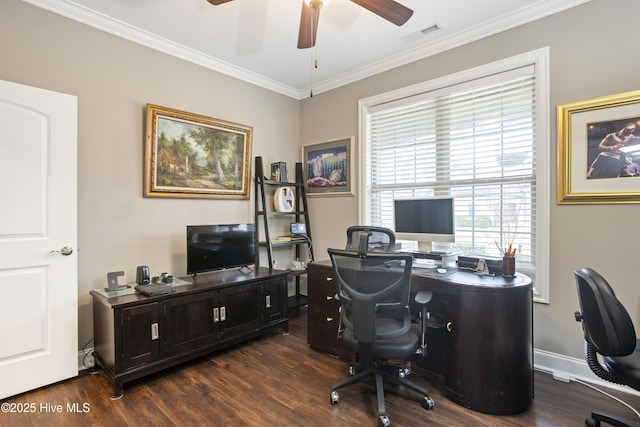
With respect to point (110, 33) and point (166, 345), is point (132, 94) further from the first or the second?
point (166, 345)

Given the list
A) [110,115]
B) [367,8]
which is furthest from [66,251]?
[367,8]

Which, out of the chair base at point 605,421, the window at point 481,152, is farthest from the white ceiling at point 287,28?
the chair base at point 605,421

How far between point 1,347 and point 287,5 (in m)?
3.16

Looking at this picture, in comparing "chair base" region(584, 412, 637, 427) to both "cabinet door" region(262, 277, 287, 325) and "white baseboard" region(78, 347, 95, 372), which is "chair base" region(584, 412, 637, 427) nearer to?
"cabinet door" region(262, 277, 287, 325)

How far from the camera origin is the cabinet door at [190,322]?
248cm

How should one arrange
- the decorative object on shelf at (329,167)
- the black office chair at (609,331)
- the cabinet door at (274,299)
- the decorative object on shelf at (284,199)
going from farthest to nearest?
1. the decorative object on shelf at (284,199)
2. the decorative object on shelf at (329,167)
3. the cabinet door at (274,299)
4. the black office chair at (609,331)

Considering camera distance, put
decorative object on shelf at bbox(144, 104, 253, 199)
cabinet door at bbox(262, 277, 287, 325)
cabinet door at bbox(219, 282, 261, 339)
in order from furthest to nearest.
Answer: cabinet door at bbox(262, 277, 287, 325)
decorative object on shelf at bbox(144, 104, 253, 199)
cabinet door at bbox(219, 282, 261, 339)

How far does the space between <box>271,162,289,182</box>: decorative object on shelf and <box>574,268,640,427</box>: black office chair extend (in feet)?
9.66

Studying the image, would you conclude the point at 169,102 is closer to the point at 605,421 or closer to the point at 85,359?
the point at 85,359

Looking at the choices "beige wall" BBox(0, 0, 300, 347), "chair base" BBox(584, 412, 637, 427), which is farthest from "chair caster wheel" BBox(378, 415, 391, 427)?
"beige wall" BBox(0, 0, 300, 347)

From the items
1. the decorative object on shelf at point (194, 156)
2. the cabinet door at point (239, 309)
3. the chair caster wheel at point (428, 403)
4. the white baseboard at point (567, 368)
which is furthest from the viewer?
the decorative object on shelf at point (194, 156)

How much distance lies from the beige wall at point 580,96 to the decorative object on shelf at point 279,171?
2.20 m

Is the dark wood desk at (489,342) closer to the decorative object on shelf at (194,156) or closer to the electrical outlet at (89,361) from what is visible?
the decorative object on shelf at (194,156)

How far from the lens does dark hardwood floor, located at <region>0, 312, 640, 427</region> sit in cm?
193
